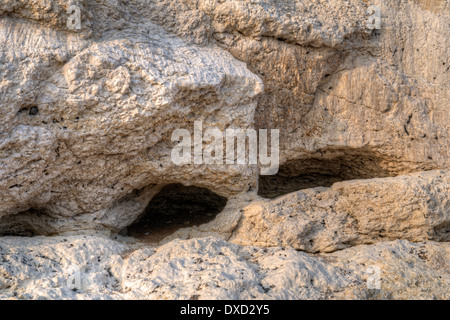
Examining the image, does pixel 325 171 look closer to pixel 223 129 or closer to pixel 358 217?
pixel 358 217

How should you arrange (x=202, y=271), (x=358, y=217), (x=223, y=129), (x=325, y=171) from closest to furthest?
(x=202, y=271)
(x=223, y=129)
(x=358, y=217)
(x=325, y=171)

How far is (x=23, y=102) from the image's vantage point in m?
2.42

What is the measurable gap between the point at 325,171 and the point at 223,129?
1.07 meters

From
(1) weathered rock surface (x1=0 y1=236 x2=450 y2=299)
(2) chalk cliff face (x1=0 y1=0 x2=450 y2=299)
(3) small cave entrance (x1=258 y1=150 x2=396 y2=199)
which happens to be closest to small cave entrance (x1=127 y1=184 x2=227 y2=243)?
(2) chalk cliff face (x1=0 y1=0 x2=450 y2=299)

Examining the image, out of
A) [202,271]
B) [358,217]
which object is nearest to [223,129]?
[202,271]

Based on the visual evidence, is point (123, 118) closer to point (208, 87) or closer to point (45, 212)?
point (208, 87)

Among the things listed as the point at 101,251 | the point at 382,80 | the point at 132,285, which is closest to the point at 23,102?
the point at 101,251

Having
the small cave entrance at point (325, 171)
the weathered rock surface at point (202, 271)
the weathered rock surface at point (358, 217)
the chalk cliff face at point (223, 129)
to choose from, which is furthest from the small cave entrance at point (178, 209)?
the weathered rock surface at point (202, 271)

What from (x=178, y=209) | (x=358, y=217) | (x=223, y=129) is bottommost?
(x=178, y=209)

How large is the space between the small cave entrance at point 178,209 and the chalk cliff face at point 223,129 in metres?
0.03

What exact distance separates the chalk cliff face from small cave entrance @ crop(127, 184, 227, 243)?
0.08 ft

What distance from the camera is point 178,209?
361 cm

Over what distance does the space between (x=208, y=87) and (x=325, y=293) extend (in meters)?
1.29

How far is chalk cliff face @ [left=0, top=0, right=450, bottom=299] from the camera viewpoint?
7.84 feet
